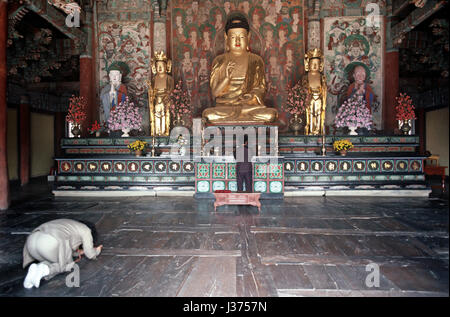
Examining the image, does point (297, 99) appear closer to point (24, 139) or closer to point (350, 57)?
point (350, 57)

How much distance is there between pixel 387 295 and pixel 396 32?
8.32 meters

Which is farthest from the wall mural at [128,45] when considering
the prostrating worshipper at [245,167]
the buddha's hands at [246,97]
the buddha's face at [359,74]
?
the buddha's face at [359,74]

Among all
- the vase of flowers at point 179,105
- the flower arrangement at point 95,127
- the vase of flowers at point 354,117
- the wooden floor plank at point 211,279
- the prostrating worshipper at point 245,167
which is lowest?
the wooden floor plank at point 211,279

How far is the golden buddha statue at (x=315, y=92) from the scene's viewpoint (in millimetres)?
7660

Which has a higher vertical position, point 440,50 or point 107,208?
point 440,50

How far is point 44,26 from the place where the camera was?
24.5 ft

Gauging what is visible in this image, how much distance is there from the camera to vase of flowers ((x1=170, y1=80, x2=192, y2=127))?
26.2ft

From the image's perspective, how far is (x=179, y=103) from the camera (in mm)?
8305

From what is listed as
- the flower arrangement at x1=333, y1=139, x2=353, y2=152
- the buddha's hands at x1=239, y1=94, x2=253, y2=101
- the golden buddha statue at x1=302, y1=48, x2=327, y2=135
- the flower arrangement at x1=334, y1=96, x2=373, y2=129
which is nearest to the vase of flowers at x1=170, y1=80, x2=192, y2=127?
the buddha's hands at x1=239, y1=94, x2=253, y2=101

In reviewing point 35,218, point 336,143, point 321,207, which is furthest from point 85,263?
point 336,143

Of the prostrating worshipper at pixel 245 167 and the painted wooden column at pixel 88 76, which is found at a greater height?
the painted wooden column at pixel 88 76

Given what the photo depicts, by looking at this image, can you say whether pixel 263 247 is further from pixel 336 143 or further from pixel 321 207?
pixel 336 143

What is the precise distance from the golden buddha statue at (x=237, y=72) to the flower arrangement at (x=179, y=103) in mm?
903

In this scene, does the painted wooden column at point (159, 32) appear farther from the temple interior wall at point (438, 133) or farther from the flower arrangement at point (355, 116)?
the temple interior wall at point (438, 133)
